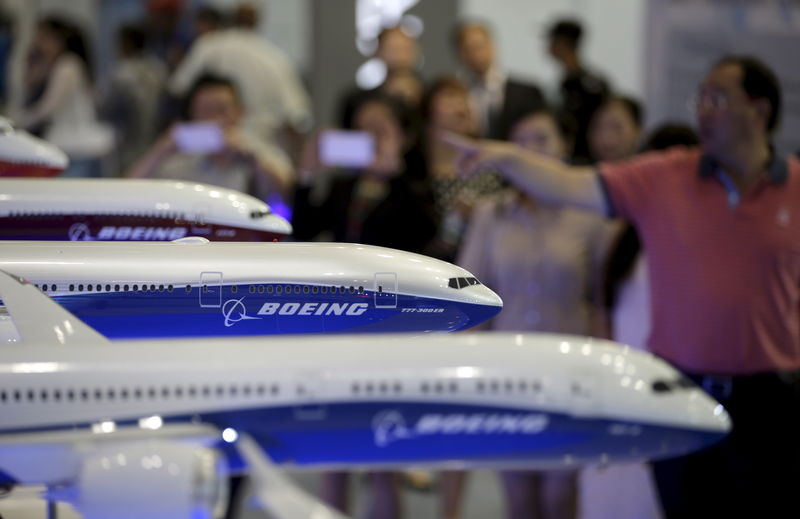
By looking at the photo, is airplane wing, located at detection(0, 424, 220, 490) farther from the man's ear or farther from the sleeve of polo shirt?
the man's ear

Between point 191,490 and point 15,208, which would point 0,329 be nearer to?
point 15,208

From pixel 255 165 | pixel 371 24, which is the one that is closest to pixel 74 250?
pixel 255 165

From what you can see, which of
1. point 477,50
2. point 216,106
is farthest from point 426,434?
point 477,50

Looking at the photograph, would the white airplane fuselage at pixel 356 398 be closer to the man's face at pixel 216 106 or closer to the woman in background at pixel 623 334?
the woman in background at pixel 623 334

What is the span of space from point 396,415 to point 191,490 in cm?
37

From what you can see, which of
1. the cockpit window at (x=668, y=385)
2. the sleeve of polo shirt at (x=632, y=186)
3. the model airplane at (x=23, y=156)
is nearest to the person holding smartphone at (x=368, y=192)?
the sleeve of polo shirt at (x=632, y=186)

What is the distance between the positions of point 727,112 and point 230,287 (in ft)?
7.82

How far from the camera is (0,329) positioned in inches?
92.5

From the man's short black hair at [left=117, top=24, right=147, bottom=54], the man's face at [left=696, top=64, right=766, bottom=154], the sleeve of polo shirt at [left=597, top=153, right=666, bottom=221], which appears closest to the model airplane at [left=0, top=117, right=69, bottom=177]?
the sleeve of polo shirt at [left=597, top=153, right=666, bottom=221]

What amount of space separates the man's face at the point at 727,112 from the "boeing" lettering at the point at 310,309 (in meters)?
2.16

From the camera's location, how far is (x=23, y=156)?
2.96 meters

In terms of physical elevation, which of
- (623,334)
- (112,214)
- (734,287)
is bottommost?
(623,334)

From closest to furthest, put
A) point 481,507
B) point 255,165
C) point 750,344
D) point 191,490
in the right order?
point 191,490
point 750,344
point 255,165
point 481,507

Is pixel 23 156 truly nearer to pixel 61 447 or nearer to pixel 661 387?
pixel 61 447
